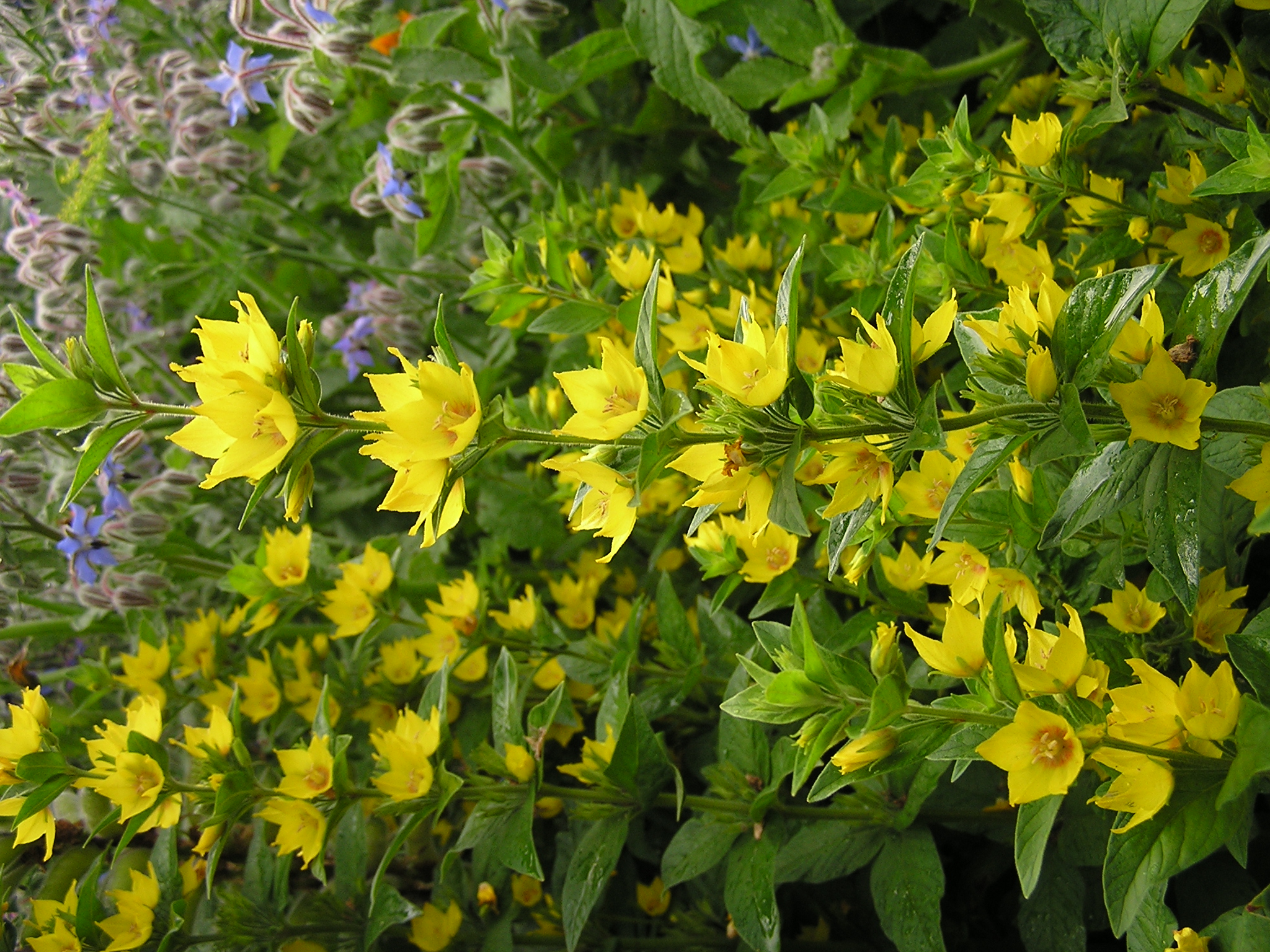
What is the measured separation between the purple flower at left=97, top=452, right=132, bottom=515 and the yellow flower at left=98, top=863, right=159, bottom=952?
0.60m

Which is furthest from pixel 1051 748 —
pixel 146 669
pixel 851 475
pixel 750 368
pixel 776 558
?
pixel 146 669

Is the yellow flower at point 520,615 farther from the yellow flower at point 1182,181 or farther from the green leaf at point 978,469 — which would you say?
the yellow flower at point 1182,181

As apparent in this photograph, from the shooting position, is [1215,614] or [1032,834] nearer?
[1032,834]

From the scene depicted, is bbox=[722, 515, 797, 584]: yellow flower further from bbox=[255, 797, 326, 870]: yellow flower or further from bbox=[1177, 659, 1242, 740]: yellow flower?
bbox=[255, 797, 326, 870]: yellow flower

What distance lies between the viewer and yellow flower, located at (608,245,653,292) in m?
1.29

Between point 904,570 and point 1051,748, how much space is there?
0.39 m

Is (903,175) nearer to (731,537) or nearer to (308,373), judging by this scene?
(731,537)

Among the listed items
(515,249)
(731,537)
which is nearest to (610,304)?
(515,249)

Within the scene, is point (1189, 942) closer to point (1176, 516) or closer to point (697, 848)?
point (1176, 516)

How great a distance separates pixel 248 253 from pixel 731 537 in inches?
59.9

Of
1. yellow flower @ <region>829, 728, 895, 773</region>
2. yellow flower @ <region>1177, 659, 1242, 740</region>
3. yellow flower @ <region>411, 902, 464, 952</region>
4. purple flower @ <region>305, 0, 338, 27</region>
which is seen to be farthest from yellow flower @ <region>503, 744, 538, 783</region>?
purple flower @ <region>305, 0, 338, 27</region>

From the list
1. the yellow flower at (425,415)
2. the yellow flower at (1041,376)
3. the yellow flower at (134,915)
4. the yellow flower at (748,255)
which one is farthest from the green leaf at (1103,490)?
the yellow flower at (134,915)

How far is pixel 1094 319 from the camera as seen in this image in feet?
2.29

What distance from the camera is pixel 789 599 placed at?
118 centimetres
